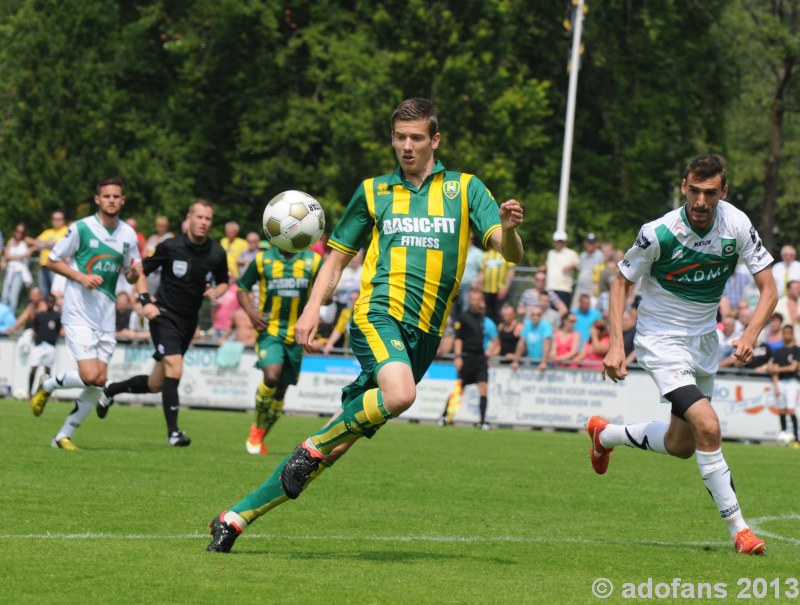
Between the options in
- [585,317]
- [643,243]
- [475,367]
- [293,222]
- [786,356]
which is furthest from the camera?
[585,317]

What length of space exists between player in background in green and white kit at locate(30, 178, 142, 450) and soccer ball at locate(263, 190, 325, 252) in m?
3.11

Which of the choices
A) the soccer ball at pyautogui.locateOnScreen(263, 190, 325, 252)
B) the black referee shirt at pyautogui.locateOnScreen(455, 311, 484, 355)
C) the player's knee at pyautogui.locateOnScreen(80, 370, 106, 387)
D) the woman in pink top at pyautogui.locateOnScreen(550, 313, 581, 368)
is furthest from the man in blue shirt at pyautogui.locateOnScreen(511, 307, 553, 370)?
the soccer ball at pyautogui.locateOnScreen(263, 190, 325, 252)

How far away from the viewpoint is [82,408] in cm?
1378

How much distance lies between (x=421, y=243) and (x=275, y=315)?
23.5 ft

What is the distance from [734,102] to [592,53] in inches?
331

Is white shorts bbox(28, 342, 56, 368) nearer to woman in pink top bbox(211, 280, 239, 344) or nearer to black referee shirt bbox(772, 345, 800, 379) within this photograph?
woman in pink top bbox(211, 280, 239, 344)

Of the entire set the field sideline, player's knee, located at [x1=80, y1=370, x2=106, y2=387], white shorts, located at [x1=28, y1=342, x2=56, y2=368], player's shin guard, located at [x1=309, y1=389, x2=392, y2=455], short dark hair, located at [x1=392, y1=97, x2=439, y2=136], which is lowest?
the field sideline

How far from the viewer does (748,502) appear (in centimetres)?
1151

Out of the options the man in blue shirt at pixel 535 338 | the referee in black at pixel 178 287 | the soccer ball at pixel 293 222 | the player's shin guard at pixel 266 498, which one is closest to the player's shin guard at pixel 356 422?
the player's shin guard at pixel 266 498

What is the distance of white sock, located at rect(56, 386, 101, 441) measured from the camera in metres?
13.7

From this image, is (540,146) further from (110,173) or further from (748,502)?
(748,502)

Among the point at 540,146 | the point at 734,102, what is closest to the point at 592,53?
the point at 540,146

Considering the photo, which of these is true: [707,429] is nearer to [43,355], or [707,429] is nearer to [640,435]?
[640,435]

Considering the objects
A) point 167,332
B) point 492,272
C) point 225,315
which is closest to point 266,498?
point 167,332
